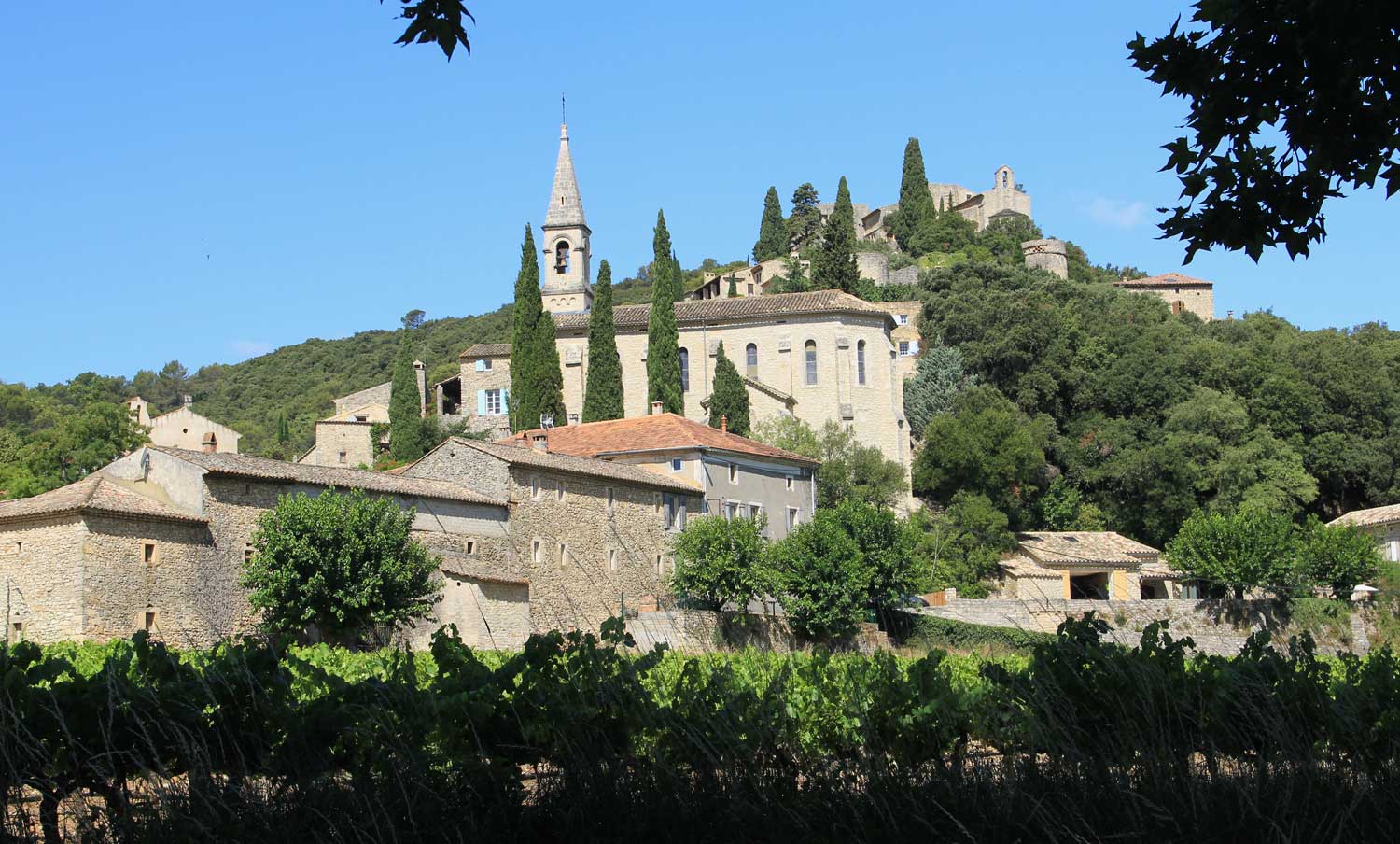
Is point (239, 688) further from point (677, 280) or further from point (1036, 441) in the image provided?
point (677, 280)

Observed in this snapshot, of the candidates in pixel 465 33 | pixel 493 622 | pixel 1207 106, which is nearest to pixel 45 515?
pixel 493 622

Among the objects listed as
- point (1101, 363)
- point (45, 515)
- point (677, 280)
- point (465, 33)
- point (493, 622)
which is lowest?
point (493, 622)

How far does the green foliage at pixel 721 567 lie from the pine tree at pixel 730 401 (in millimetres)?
18919

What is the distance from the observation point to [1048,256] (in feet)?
359

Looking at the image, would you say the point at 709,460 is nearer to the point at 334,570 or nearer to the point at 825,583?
the point at 825,583

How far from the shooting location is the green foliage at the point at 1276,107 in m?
7.81

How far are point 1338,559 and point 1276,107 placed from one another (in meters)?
43.0

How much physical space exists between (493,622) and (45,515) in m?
10.7

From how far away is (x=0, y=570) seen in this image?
102 feet

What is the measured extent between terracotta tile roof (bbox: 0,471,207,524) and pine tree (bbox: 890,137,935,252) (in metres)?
88.4

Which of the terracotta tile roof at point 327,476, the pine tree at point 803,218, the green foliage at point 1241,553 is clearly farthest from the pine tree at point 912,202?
the terracotta tile roof at point 327,476

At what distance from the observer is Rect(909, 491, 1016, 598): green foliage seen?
50750 mm

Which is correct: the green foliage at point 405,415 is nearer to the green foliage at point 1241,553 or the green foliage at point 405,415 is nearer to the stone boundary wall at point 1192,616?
the stone boundary wall at point 1192,616

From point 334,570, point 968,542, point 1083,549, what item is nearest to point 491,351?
point 968,542
